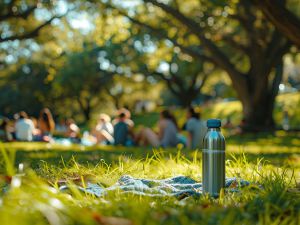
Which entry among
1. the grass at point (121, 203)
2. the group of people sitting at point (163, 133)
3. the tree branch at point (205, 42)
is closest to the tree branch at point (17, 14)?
the tree branch at point (205, 42)

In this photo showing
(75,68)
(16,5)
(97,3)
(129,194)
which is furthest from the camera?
(75,68)

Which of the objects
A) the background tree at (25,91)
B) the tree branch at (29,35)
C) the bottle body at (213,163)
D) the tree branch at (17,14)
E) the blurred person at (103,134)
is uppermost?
the tree branch at (17,14)

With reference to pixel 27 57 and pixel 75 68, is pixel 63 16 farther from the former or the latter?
pixel 75 68

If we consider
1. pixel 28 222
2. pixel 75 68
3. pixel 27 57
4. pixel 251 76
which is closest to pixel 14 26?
pixel 27 57

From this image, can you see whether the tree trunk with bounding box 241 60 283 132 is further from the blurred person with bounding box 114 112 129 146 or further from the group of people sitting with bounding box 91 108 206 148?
the blurred person with bounding box 114 112 129 146

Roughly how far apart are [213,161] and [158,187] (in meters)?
0.50

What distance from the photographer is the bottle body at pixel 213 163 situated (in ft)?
12.9

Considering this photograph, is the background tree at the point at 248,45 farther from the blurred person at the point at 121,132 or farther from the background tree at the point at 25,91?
the background tree at the point at 25,91

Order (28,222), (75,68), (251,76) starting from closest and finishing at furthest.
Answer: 1. (28,222)
2. (251,76)
3. (75,68)

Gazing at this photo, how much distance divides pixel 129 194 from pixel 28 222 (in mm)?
1222

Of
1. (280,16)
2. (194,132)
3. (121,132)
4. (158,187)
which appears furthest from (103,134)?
(158,187)

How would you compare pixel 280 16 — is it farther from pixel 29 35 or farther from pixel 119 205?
pixel 29 35

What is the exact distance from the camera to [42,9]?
19.4 m

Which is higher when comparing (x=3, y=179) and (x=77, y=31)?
(x=77, y=31)
